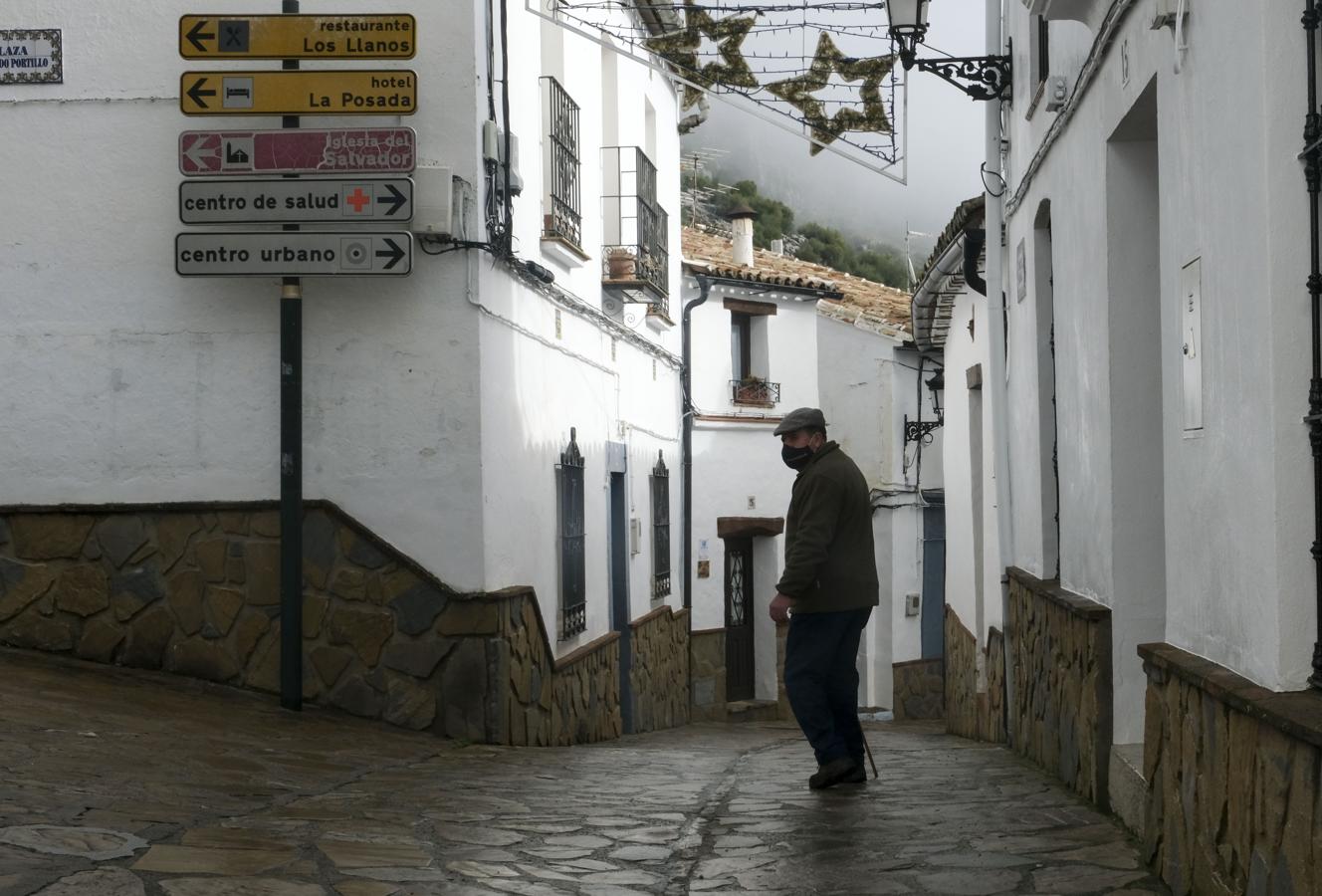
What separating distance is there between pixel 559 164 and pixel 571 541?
2.71m

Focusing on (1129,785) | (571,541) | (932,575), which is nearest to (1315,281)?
(1129,785)

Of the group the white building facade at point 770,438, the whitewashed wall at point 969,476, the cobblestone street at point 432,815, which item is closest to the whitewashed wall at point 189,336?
the cobblestone street at point 432,815

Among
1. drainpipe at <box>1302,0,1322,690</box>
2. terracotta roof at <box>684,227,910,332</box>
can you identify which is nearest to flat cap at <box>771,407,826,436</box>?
drainpipe at <box>1302,0,1322,690</box>

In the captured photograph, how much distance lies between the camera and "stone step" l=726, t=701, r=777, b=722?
2223 cm

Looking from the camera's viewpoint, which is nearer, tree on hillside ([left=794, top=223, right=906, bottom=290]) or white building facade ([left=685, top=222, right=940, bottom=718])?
white building facade ([left=685, top=222, right=940, bottom=718])

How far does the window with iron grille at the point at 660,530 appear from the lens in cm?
1648

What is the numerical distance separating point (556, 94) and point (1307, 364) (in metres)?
8.35

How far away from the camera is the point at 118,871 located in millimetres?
4488

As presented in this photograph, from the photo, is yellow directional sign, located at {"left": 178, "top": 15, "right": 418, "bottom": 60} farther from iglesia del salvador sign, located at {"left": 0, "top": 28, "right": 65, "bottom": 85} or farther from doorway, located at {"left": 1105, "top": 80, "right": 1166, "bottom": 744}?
doorway, located at {"left": 1105, "top": 80, "right": 1166, "bottom": 744}

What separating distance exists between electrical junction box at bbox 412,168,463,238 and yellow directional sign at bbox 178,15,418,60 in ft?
2.17

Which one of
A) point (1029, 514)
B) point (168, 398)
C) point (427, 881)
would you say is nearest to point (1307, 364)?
point (427, 881)

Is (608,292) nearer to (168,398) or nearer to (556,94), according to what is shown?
(556,94)

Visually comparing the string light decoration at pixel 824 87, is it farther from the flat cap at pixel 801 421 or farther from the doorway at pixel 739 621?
the doorway at pixel 739 621

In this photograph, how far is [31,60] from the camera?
9.60m
